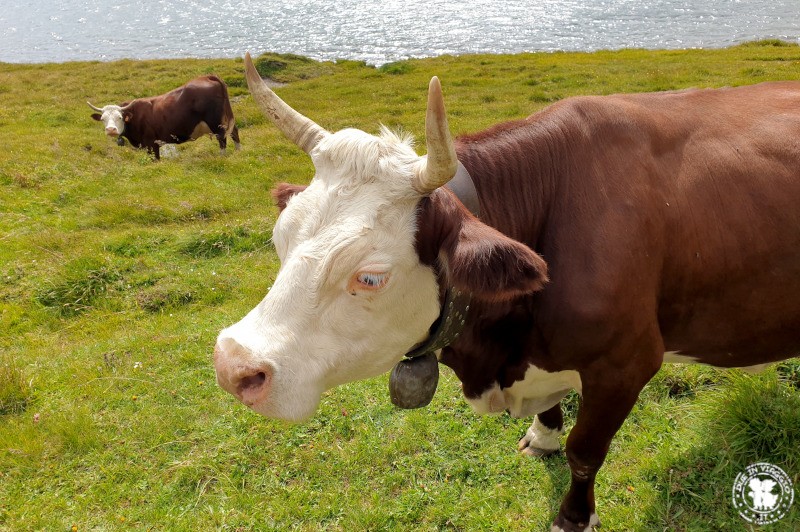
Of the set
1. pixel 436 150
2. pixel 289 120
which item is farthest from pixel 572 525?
pixel 289 120

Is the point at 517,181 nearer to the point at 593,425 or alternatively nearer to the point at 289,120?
the point at 289,120

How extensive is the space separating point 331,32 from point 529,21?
1597 centimetres

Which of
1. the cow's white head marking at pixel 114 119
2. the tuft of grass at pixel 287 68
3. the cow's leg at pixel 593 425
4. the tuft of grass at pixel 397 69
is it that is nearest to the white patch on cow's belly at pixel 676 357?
the cow's leg at pixel 593 425

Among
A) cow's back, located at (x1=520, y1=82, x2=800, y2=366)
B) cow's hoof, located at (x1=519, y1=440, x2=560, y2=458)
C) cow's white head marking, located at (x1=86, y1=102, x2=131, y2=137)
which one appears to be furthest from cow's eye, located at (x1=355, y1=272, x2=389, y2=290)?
cow's white head marking, located at (x1=86, y1=102, x2=131, y2=137)

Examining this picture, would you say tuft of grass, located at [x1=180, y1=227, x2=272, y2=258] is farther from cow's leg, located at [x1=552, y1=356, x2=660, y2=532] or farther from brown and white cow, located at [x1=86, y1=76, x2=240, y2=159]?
brown and white cow, located at [x1=86, y1=76, x2=240, y2=159]

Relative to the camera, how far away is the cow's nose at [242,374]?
1.96 metres

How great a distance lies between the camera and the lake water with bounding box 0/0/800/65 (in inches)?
1409

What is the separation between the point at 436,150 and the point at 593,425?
1.64 metres

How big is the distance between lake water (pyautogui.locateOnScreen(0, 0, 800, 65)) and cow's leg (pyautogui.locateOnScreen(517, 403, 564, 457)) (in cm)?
3322

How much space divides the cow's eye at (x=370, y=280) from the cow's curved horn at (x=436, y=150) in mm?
357

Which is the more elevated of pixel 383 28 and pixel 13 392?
pixel 13 392

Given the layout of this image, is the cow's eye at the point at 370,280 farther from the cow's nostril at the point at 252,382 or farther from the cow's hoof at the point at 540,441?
the cow's hoof at the point at 540,441

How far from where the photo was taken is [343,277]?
6.68 ft

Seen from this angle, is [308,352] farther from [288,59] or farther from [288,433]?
[288,59]
